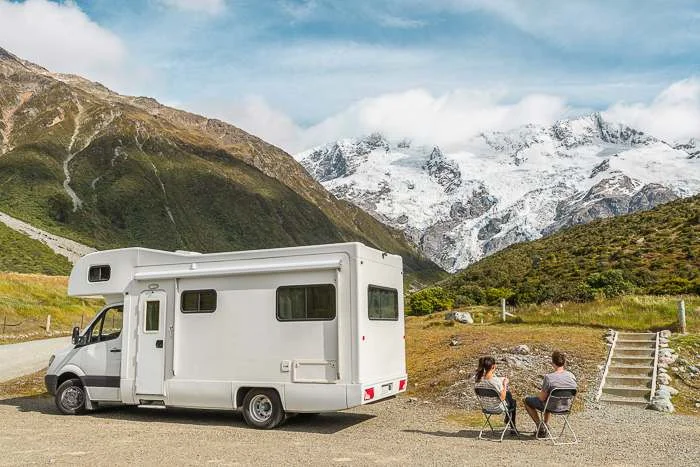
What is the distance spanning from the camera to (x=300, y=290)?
12680 millimetres

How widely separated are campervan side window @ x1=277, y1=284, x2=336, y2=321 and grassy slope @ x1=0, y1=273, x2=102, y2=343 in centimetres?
2522

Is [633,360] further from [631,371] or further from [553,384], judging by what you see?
[553,384]

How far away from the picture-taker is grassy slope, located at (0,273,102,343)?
120 feet

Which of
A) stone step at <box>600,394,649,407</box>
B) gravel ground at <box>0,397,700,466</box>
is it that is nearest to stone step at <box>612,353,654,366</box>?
stone step at <box>600,394,649,407</box>

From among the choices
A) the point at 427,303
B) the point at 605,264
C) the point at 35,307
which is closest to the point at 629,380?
the point at 427,303

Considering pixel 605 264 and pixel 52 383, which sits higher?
pixel 605 264

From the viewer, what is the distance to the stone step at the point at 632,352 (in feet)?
57.8

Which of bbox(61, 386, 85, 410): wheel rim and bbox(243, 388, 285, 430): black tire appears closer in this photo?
bbox(243, 388, 285, 430): black tire

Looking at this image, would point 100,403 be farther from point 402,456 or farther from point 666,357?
point 666,357

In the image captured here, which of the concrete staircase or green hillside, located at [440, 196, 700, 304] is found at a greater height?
green hillside, located at [440, 196, 700, 304]

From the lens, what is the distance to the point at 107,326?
14.8 metres

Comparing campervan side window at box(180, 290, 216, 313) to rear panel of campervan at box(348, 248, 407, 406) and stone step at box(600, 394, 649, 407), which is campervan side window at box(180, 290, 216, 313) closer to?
rear panel of campervan at box(348, 248, 407, 406)

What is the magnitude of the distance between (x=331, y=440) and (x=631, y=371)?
29.1 ft

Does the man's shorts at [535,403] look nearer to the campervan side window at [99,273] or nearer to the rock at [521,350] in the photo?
the rock at [521,350]
